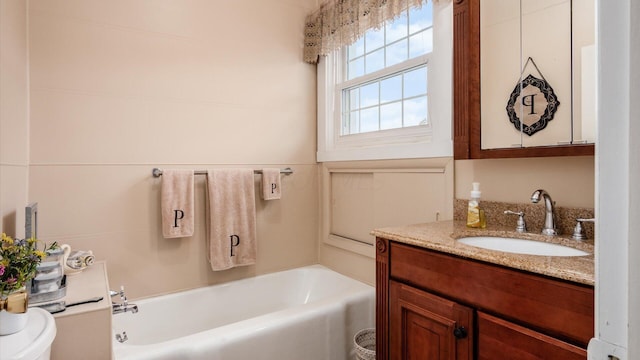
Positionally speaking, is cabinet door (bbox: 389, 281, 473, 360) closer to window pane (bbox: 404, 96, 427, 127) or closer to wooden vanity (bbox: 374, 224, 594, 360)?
wooden vanity (bbox: 374, 224, 594, 360)

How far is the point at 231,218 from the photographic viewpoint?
2.13m

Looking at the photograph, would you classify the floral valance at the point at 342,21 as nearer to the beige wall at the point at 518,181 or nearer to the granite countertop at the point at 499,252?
the beige wall at the point at 518,181

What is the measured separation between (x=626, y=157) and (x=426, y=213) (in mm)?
1495

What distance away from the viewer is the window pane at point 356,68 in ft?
7.62

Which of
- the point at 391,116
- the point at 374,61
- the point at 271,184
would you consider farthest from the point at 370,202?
the point at 374,61

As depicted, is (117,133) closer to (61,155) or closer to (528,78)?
(61,155)

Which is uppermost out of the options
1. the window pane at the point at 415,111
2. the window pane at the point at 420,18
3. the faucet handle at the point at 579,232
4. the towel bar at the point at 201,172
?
the window pane at the point at 420,18

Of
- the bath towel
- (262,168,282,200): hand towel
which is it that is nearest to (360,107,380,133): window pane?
(262,168,282,200): hand towel

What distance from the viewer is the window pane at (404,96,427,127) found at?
1.87 m

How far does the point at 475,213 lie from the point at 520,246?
0.70 feet

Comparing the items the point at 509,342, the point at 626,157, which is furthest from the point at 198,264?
the point at 626,157

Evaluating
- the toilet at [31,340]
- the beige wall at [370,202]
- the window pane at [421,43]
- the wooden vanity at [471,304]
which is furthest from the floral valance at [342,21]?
the toilet at [31,340]

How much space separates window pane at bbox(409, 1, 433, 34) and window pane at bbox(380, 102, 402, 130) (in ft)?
1.37

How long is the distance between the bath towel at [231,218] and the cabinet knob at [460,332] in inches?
55.7
